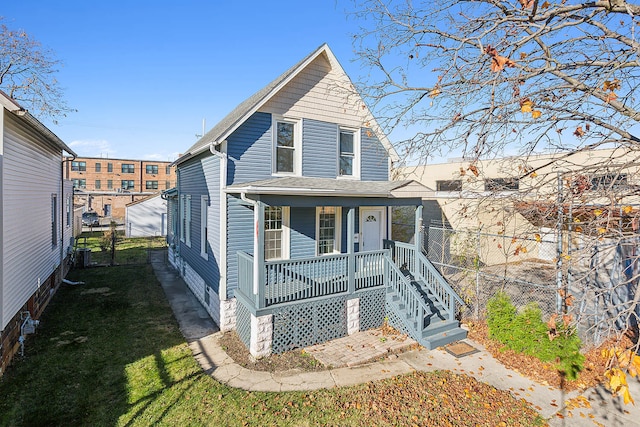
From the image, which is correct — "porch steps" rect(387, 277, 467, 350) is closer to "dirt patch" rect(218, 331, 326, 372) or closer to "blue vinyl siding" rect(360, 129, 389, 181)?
"dirt patch" rect(218, 331, 326, 372)

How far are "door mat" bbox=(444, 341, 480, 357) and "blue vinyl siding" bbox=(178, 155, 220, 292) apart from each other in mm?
6237

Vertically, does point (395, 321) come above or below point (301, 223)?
below

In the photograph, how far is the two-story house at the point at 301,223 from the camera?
810cm

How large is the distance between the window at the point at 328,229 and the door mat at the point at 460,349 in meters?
4.27

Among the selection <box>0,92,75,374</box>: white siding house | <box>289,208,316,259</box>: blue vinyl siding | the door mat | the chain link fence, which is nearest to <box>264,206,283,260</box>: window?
<box>289,208,316,259</box>: blue vinyl siding

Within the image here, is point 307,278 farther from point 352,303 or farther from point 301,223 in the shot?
point 301,223

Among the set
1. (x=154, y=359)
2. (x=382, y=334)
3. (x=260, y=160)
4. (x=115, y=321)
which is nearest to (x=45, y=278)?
(x=115, y=321)

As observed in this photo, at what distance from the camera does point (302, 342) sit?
Answer: 27.0ft

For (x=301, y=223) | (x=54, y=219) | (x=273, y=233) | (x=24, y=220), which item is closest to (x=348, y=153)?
(x=301, y=223)

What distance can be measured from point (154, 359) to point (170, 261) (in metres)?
10.8

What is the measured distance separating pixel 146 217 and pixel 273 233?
2463cm

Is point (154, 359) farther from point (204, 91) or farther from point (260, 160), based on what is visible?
point (204, 91)

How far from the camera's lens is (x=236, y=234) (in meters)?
9.24

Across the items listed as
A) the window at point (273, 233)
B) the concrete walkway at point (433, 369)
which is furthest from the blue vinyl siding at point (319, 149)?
the concrete walkway at point (433, 369)
